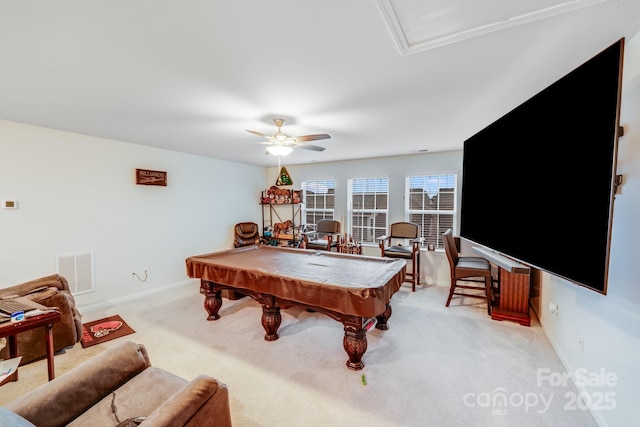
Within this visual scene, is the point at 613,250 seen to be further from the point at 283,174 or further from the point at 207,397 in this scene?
the point at 283,174

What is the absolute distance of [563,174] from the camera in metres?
1.33

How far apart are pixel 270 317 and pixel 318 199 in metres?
3.71

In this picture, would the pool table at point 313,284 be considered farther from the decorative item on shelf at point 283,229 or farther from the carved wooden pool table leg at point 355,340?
the decorative item on shelf at point 283,229

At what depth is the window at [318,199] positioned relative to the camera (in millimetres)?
5897

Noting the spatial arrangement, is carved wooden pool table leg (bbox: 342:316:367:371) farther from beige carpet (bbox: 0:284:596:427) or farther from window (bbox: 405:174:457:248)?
window (bbox: 405:174:457:248)

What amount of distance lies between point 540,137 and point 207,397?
7.26 ft

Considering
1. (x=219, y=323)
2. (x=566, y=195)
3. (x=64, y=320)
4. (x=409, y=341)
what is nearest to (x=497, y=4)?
(x=566, y=195)

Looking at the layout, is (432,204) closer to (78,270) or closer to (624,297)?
(624,297)

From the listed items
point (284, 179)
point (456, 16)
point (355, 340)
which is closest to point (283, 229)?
point (284, 179)

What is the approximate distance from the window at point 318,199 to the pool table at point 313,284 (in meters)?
2.39

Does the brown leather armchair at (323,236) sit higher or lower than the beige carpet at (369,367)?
higher

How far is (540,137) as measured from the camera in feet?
4.93

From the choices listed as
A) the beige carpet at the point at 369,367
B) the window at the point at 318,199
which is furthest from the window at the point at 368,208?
the beige carpet at the point at 369,367

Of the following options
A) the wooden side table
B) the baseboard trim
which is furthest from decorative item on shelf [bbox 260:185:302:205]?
the wooden side table
